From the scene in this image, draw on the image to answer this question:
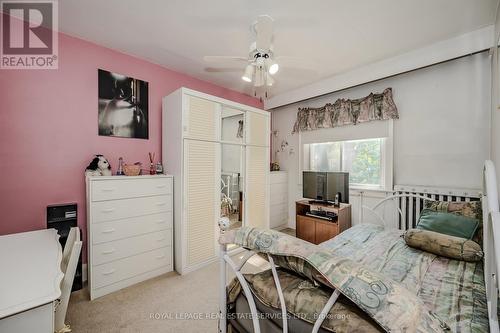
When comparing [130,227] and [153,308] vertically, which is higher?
[130,227]

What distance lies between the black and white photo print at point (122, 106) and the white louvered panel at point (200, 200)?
0.75 metres

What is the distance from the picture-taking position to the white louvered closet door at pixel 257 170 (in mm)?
3237

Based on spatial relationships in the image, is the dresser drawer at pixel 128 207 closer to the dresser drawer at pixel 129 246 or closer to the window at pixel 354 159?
the dresser drawer at pixel 129 246

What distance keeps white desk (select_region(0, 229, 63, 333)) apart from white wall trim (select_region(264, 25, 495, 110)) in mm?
3597

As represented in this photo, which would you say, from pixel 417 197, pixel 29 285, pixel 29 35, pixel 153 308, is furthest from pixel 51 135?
pixel 417 197

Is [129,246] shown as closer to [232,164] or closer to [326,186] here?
[232,164]

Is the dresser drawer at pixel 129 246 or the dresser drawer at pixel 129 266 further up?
the dresser drawer at pixel 129 246

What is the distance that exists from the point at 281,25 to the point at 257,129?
1541mm

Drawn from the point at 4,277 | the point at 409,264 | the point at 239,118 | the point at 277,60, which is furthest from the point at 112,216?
the point at 409,264

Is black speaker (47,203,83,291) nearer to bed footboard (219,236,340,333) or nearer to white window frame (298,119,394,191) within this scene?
bed footboard (219,236,340,333)

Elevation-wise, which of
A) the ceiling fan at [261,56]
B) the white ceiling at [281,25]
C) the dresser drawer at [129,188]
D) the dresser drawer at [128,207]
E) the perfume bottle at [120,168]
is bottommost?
the dresser drawer at [128,207]

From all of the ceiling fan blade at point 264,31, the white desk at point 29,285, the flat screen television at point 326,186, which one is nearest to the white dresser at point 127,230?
the white desk at point 29,285

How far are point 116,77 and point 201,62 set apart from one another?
1.05 meters

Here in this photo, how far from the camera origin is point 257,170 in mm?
3395
